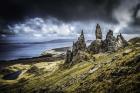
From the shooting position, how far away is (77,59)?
19738 cm

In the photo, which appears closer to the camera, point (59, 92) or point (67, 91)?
point (67, 91)

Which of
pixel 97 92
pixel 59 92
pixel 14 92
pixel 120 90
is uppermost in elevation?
pixel 120 90

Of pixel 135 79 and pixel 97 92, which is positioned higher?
pixel 135 79

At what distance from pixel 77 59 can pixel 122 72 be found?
114m

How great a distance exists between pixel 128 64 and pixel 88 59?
104282 millimetres

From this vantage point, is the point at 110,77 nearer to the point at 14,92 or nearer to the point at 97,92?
the point at 97,92

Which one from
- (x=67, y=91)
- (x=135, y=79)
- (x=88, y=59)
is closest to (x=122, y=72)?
(x=135, y=79)

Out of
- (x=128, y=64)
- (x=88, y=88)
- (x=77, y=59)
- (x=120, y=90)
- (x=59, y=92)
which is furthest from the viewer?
(x=77, y=59)

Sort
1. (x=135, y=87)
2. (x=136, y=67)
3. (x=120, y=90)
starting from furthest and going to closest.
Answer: (x=136, y=67)
(x=120, y=90)
(x=135, y=87)

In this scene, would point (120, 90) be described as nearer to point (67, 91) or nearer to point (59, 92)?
point (67, 91)

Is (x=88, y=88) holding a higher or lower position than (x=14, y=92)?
higher

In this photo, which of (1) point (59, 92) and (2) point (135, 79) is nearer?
(2) point (135, 79)

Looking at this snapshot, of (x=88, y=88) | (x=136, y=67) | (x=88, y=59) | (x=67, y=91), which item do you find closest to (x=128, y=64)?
(x=136, y=67)

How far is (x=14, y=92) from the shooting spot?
608 ft
